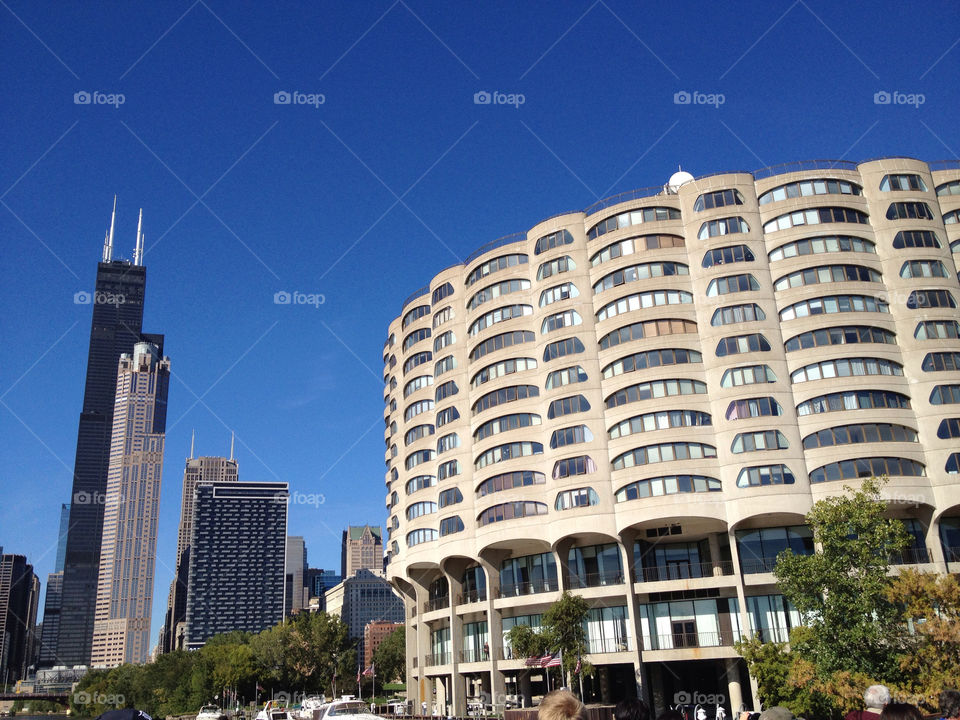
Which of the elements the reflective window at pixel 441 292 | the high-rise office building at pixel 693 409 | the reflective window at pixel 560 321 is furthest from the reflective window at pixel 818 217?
the reflective window at pixel 441 292

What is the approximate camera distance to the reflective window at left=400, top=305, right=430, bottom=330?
302 ft

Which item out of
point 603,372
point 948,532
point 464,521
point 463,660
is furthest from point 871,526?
point 463,660

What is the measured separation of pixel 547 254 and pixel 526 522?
25.5 m

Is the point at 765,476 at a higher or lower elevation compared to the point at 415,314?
lower

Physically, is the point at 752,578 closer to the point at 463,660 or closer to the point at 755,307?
the point at 755,307

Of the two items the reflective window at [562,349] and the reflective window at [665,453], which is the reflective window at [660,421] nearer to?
the reflective window at [665,453]

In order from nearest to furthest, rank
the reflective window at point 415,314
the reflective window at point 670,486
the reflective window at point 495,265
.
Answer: the reflective window at point 670,486 < the reflective window at point 495,265 < the reflective window at point 415,314

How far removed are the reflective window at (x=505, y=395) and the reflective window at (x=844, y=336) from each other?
2315 centimetres

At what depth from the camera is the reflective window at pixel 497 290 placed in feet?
264

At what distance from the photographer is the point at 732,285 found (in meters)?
70.1

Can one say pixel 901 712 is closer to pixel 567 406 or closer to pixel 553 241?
pixel 567 406

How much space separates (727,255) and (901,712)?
66910 millimetres

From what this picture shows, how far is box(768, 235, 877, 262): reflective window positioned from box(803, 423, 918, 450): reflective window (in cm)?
1527

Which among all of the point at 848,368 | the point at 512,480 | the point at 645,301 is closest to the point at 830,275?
the point at 848,368
